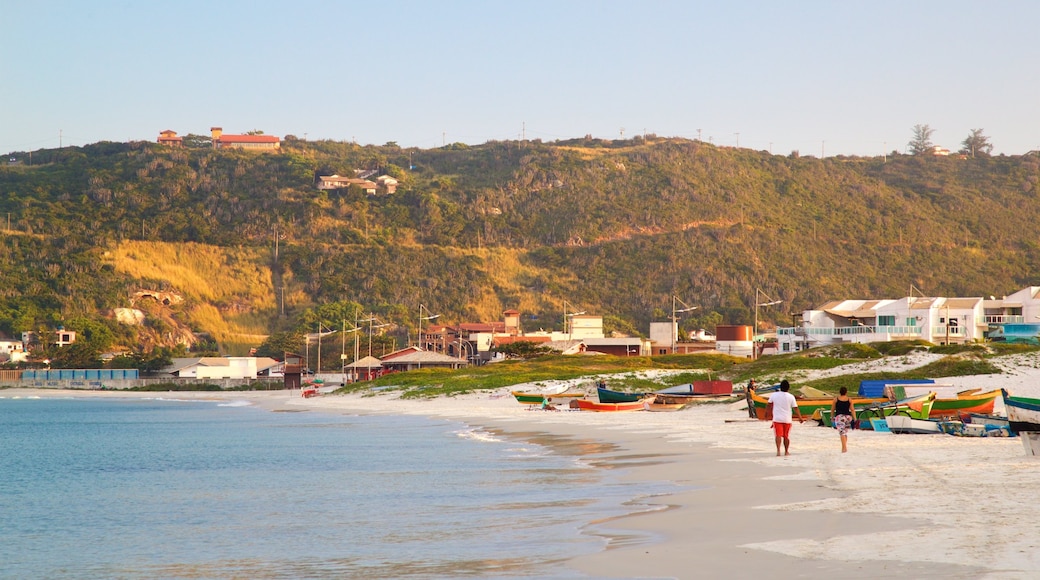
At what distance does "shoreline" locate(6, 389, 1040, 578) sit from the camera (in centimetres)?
1026

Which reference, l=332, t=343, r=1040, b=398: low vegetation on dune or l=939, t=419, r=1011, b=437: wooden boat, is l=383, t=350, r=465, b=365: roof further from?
l=939, t=419, r=1011, b=437: wooden boat

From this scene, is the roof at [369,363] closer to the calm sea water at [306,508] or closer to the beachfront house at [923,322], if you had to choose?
the beachfront house at [923,322]

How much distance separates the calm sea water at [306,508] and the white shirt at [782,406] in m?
3.61

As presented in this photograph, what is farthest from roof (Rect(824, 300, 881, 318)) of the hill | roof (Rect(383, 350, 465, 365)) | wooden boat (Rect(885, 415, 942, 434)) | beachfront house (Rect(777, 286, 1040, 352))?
wooden boat (Rect(885, 415, 942, 434))

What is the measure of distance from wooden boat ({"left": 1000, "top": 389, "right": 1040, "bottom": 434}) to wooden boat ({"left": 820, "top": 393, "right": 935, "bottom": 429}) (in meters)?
8.20

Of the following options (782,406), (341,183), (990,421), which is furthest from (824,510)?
(341,183)

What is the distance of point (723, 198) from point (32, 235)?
104 metres

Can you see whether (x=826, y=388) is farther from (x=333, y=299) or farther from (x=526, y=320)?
(x=333, y=299)

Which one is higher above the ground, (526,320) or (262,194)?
(262,194)

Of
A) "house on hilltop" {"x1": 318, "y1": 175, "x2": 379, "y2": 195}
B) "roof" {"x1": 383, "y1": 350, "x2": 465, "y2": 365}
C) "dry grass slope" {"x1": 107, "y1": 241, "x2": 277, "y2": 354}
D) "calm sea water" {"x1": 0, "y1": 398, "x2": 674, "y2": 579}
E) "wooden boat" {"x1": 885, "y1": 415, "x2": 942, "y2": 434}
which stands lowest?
"calm sea water" {"x1": 0, "y1": 398, "x2": 674, "y2": 579}

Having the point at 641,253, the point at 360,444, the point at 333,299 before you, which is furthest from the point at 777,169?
the point at 360,444

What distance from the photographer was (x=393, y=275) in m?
144

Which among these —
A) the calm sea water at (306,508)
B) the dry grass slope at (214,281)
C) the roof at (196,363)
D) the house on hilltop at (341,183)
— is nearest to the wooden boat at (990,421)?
the calm sea water at (306,508)

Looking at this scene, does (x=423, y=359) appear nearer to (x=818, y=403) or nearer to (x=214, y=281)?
(x=214, y=281)
